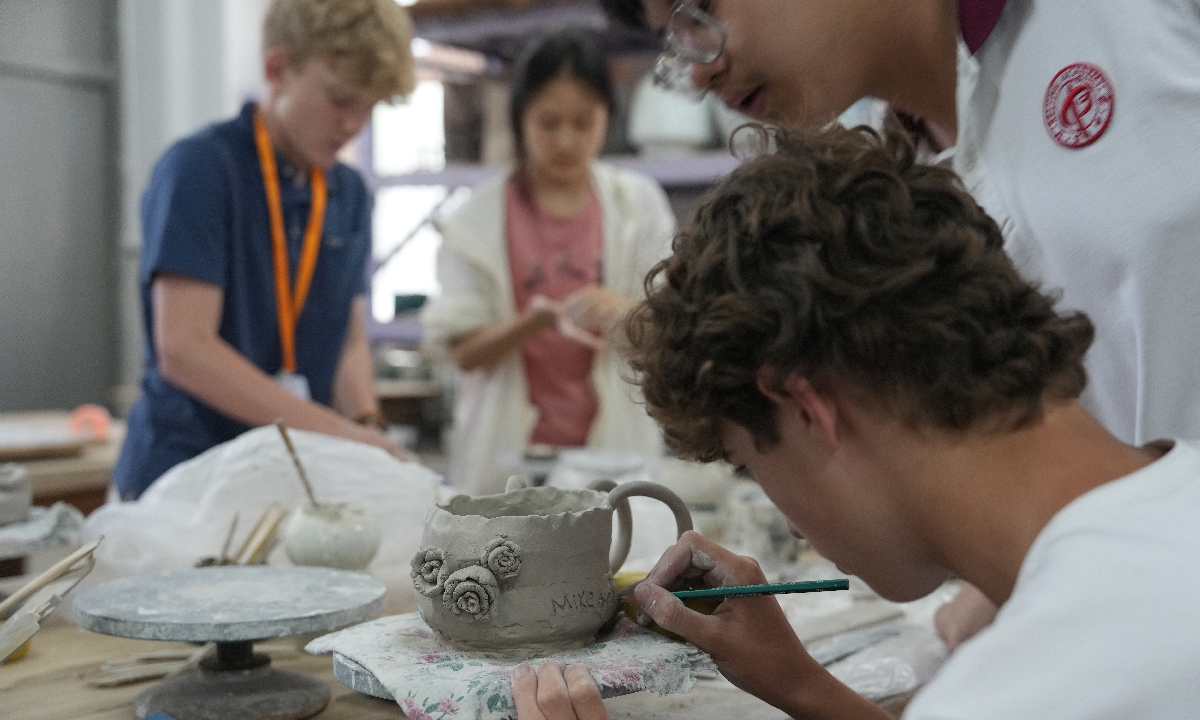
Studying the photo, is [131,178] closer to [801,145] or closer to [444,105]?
[444,105]

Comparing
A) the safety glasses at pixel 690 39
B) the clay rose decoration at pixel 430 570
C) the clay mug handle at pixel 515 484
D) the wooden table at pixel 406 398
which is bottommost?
the wooden table at pixel 406 398

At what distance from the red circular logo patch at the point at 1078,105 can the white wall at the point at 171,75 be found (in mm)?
3783

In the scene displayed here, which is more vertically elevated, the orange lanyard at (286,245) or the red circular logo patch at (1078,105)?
the red circular logo patch at (1078,105)

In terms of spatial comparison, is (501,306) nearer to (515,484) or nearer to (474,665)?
(515,484)

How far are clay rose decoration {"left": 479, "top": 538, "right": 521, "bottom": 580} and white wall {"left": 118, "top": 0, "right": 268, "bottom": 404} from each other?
149 inches

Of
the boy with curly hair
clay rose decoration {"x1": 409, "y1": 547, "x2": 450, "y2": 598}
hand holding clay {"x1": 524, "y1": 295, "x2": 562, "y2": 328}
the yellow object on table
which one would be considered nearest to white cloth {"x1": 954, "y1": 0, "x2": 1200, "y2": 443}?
the boy with curly hair

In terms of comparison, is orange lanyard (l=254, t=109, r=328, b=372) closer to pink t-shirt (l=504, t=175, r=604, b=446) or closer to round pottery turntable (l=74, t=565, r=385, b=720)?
pink t-shirt (l=504, t=175, r=604, b=446)

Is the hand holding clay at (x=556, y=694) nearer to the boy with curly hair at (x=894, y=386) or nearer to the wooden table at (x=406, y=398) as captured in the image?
the boy with curly hair at (x=894, y=386)

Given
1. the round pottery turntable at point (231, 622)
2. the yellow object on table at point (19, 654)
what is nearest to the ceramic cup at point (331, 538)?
the round pottery turntable at point (231, 622)

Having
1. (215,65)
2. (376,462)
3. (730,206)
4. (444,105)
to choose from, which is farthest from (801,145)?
(215,65)

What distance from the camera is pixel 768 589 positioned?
34.3 inches

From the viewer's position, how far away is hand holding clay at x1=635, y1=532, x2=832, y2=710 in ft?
2.90

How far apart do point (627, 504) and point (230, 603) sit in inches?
14.9

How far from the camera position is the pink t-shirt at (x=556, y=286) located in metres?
2.62
